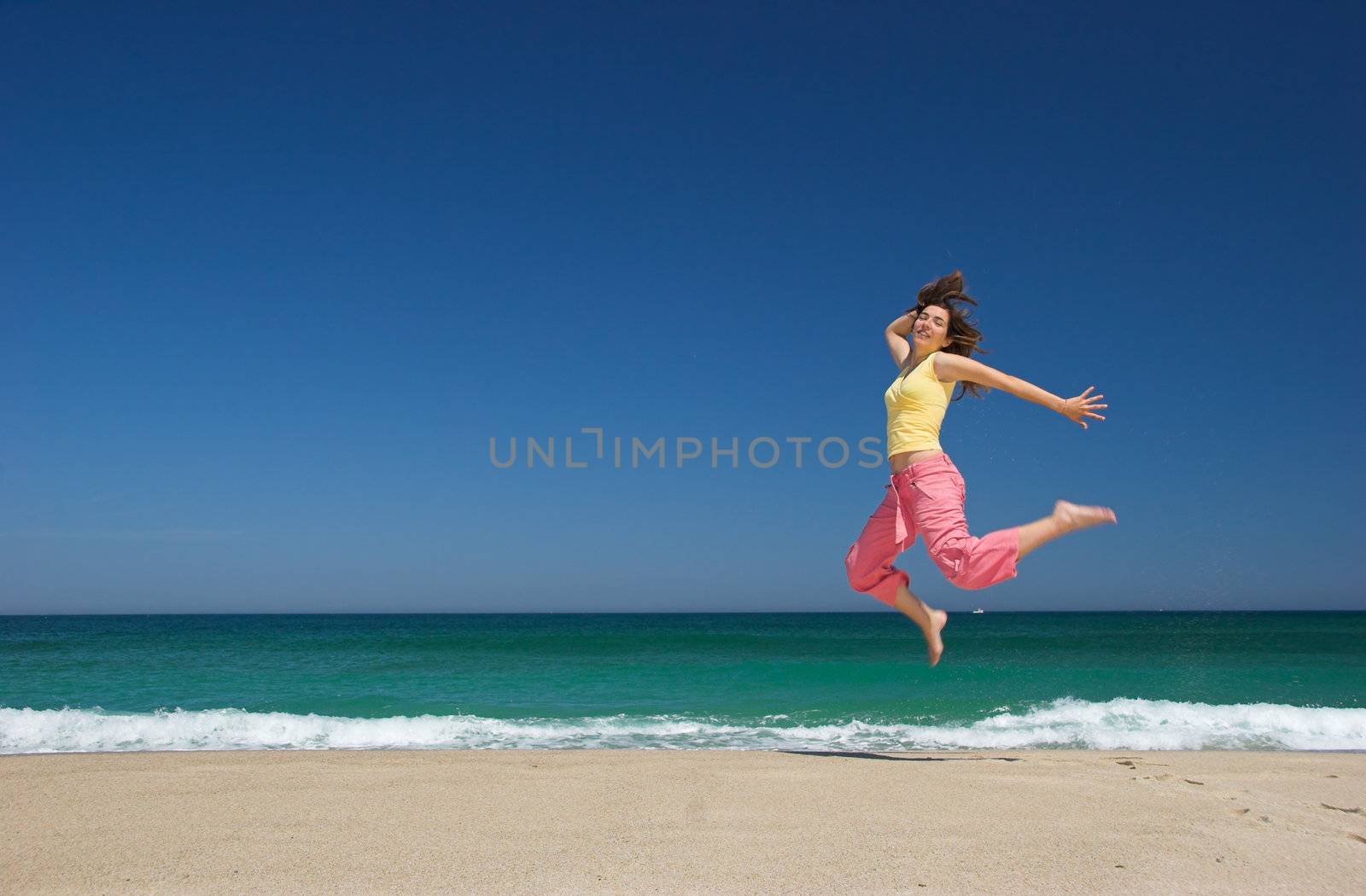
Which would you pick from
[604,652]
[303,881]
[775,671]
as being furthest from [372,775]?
[604,652]

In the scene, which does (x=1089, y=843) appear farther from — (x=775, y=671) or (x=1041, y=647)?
(x=1041, y=647)

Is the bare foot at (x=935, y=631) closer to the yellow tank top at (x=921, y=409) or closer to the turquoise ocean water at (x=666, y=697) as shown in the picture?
the yellow tank top at (x=921, y=409)

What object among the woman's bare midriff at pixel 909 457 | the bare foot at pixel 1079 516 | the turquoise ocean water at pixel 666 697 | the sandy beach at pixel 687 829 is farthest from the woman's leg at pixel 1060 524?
the turquoise ocean water at pixel 666 697

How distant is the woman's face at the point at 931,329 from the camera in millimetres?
4586

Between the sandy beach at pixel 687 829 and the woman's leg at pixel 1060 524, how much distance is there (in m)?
1.30

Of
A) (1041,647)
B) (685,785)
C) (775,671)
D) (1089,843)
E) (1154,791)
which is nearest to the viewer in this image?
(1089,843)

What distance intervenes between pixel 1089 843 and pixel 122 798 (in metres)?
4.99

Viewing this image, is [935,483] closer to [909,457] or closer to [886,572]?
[909,457]

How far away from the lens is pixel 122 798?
4.91 meters

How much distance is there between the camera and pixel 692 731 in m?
9.85

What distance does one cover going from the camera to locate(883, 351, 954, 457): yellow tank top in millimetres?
4395

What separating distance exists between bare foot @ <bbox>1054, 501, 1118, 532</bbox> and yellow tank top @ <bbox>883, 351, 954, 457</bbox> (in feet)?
2.16

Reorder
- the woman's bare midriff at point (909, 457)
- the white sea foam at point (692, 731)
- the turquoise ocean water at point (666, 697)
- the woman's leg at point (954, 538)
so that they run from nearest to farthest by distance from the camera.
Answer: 1. the woman's leg at point (954, 538)
2. the woman's bare midriff at point (909, 457)
3. the white sea foam at point (692, 731)
4. the turquoise ocean water at point (666, 697)

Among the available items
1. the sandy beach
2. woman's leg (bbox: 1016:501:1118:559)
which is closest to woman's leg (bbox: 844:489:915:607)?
woman's leg (bbox: 1016:501:1118:559)
